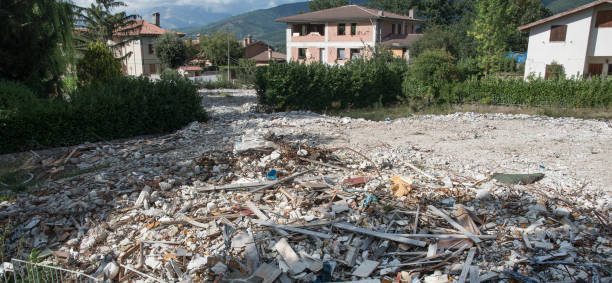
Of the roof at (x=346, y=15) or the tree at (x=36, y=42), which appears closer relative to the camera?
the tree at (x=36, y=42)

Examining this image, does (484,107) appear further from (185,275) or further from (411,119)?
(185,275)

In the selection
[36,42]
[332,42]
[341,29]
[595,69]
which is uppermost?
[341,29]

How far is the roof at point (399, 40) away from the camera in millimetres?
39225

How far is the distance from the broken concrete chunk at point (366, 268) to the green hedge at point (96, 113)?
29.9ft

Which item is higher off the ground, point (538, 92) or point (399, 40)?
point (399, 40)

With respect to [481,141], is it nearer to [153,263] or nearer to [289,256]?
[289,256]

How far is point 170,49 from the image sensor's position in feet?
120

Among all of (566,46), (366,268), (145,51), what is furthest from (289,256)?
(145,51)

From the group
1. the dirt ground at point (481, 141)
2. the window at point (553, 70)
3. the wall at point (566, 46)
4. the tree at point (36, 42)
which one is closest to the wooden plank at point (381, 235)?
the dirt ground at point (481, 141)

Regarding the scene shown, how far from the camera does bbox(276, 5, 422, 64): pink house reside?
40250mm

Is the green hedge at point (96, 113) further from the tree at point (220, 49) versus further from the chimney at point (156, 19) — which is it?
the chimney at point (156, 19)

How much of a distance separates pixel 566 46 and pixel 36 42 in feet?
92.9

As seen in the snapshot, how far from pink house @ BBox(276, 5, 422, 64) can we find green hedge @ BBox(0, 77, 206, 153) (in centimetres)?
2774

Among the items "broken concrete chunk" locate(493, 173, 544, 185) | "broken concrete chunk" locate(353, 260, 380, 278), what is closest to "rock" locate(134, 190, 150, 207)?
"broken concrete chunk" locate(353, 260, 380, 278)
